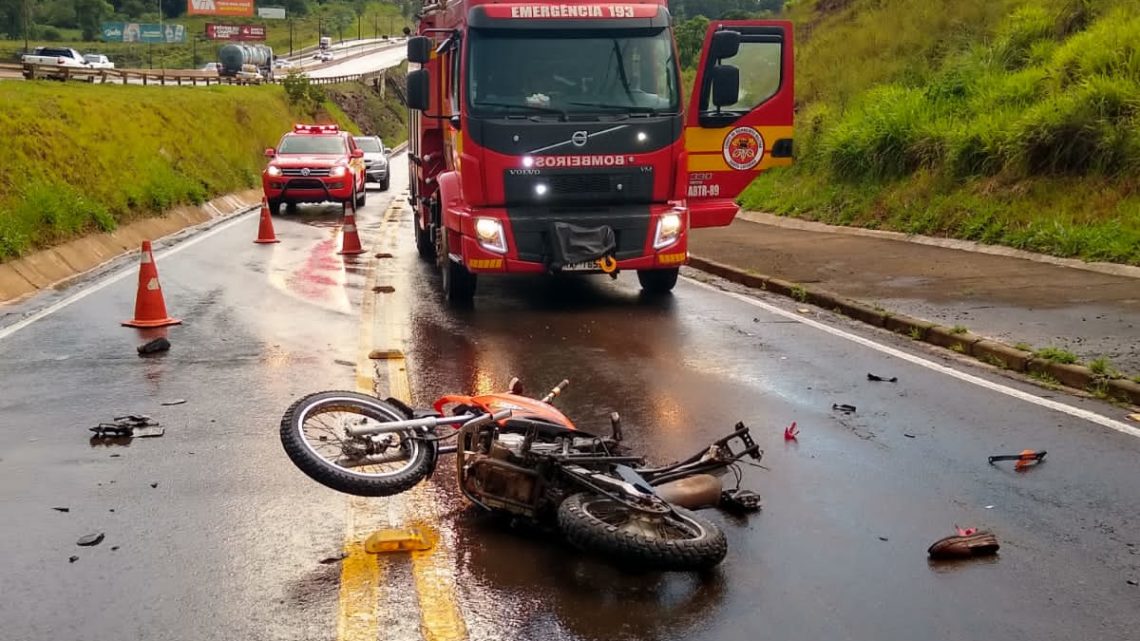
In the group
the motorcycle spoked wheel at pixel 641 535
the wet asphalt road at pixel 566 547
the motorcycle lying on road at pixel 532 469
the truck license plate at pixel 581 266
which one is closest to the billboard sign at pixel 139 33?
the truck license plate at pixel 581 266

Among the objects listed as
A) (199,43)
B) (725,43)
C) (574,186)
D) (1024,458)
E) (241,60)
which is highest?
(199,43)

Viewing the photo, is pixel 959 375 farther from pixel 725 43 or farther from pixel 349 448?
pixel 349 448

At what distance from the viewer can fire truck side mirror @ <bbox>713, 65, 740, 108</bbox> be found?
1216 centimetres

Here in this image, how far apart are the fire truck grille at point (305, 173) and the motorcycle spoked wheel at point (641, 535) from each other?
22.2 m

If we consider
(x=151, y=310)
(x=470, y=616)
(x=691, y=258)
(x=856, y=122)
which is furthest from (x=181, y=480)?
(x=856, y=122)

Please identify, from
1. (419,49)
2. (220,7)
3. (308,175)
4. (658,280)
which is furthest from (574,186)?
(220,7)

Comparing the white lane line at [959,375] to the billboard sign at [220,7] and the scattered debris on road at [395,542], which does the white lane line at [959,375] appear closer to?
the scattered debris on road at [395,542]

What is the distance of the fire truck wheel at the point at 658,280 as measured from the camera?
13.1 meters

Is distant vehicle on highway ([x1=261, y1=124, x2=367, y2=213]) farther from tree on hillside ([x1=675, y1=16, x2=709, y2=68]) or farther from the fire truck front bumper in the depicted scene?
tree on hillside ([x1=675, y1=16, x2=709, y2=68])

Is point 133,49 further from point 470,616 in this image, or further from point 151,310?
point 470,616

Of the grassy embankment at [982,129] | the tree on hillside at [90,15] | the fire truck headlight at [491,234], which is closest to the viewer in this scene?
the fire truck headlight at [491,234]

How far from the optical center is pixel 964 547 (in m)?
4.94

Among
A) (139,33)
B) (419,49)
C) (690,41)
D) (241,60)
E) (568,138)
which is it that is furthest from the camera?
(139,33)

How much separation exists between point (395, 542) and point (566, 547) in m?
0.75
